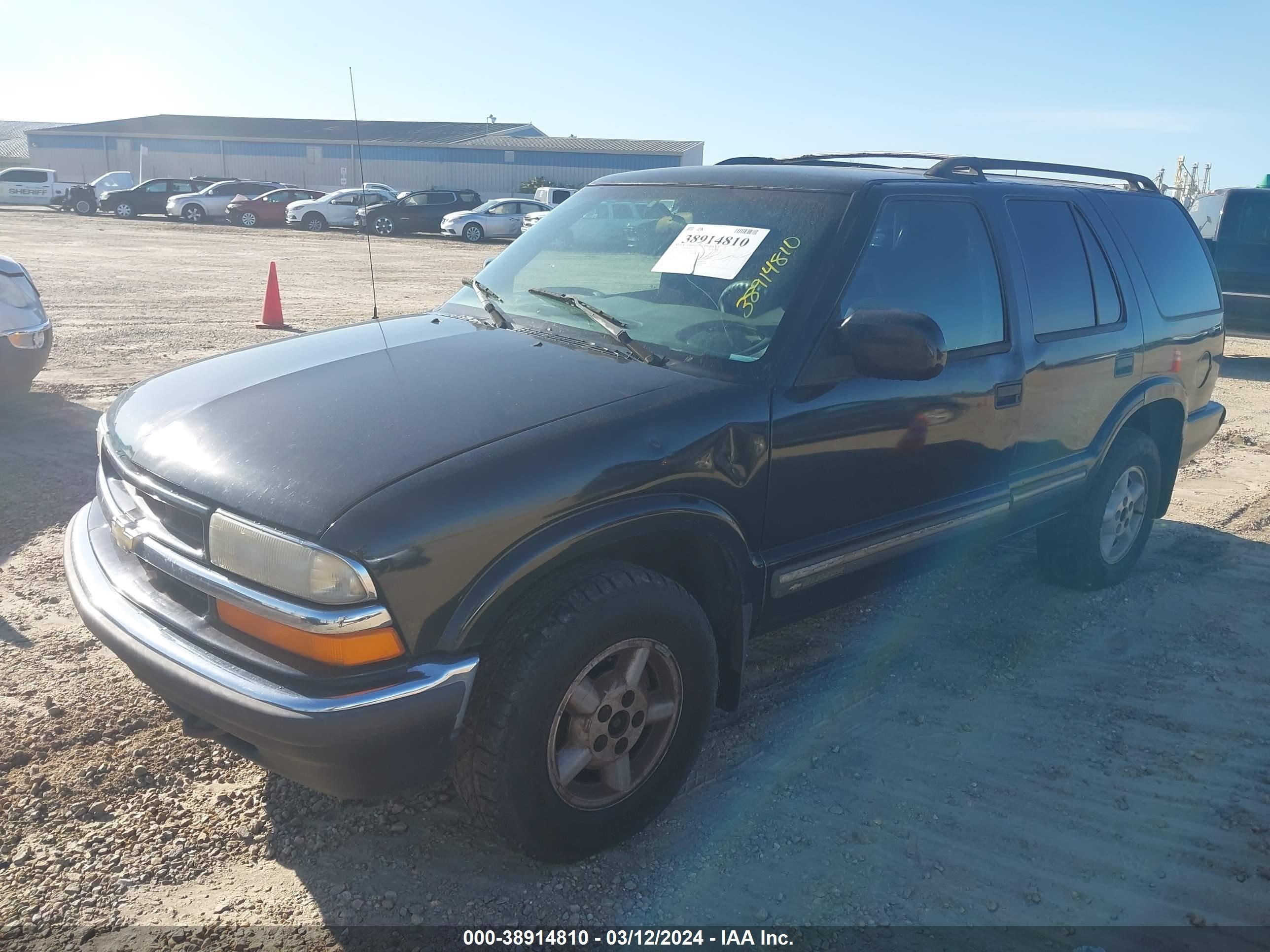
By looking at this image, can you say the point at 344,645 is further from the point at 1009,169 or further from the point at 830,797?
the point at 1009,169

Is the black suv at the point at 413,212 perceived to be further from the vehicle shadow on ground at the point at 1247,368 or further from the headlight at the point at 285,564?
the headlight at the point at 285,564

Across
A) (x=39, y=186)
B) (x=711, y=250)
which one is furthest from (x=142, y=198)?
(x=711, y=250)

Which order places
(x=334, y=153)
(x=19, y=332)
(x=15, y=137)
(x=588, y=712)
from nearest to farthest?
(x=588, y=712) → (x=19, y=332) → (x=334, y=153) → (x=15, y=137)

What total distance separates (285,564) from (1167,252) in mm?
4551

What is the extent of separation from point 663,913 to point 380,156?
62.0m

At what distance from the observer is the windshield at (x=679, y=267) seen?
3238mm

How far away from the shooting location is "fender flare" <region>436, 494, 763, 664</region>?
2.40 metres

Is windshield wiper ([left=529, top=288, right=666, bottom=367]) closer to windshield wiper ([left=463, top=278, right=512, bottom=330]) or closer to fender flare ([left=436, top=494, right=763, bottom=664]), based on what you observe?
windshield wiper ([left=463, top=278, right=512, bottom=330])

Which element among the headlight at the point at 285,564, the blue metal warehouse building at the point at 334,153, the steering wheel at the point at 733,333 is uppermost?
the blue metal warehouse building at the point at 334,153

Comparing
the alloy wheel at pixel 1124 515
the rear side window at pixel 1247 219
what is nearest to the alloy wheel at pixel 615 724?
the alloy wheel at pixel 1124 515

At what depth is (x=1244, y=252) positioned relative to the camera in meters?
11.9

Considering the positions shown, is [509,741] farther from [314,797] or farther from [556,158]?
[556,158]

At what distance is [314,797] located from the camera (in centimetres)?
309

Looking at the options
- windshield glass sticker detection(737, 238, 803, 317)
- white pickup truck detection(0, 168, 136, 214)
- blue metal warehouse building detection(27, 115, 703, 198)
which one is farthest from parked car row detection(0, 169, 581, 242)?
windshield glass sticker detection(737, 238, 803, 317)
